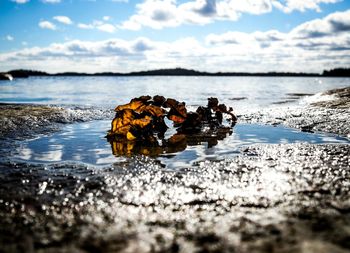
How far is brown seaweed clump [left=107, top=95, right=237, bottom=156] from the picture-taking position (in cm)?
439

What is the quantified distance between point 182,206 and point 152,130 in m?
3.17

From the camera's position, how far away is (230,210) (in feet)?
7.09

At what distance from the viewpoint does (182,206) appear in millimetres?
2246

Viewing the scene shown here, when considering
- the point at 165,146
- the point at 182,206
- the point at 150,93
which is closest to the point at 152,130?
the point at 165,146

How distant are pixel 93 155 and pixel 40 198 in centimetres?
152

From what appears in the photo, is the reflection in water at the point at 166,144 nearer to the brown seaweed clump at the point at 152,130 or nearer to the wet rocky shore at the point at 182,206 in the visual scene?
the brown seaweed clump at the point at 152,130

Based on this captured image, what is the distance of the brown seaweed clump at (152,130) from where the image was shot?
4.39m

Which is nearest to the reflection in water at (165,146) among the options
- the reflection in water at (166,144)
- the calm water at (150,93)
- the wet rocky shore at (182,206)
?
the reflection in water at (166,144)

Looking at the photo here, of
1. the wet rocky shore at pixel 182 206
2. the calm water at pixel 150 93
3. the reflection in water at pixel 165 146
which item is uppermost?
the calm water at pixel 150 93

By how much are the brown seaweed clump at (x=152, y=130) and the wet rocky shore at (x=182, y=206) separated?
2.46ft

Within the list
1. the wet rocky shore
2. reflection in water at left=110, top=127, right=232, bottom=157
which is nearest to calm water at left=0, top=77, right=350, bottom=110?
Result: reflection in water at left=110, top=127, right=232, bottom=157

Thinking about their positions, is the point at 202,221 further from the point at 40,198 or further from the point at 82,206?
the point at 40,198

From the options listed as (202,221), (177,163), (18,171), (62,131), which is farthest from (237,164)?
(62,131)

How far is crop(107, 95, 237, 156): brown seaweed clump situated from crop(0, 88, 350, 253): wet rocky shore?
75 cm
